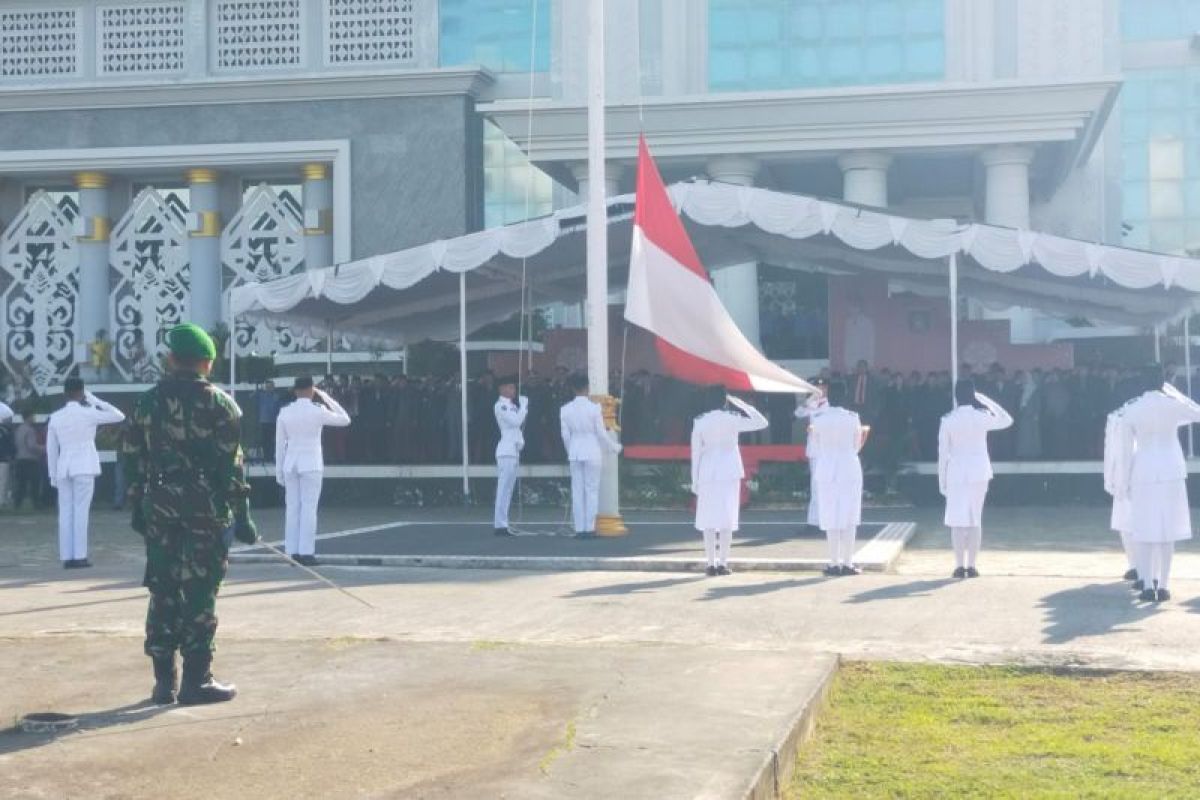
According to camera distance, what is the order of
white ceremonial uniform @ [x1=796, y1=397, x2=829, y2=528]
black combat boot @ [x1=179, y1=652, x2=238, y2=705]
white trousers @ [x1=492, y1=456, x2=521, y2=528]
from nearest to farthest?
black combat boot @ [x1=179, y1=652, x2=238, y2=705] < white ceremonial uniform @ [x1=796, y1=397, x2=829, y2=528] < white trousers @ [x1=492, y1=456, x2=521, y2=528]

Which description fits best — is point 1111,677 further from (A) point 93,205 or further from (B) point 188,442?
(A) point 93,205

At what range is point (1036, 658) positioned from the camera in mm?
8898

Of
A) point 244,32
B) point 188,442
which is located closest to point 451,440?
point 244,32

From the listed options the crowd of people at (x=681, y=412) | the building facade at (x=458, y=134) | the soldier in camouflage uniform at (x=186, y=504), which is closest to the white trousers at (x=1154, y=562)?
the soldier in camouflage uniform at (x=186, y=504)

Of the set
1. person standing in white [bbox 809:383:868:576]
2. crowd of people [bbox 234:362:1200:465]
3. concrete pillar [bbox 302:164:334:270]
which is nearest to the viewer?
person standing in white [bbox 809:383:868:576]

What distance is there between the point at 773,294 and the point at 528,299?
8438 millimetres

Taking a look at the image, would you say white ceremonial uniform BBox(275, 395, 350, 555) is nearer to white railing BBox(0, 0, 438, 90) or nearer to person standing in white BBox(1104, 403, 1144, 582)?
person standing in white BBox(1104, 403, 1144, 582)

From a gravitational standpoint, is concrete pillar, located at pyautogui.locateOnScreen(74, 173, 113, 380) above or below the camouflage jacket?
above

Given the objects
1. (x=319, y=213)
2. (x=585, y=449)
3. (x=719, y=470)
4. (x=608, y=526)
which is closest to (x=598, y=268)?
(x=585, y=449)

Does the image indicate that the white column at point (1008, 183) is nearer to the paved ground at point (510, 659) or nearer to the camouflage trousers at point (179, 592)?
the paved ground at point (510, 659)

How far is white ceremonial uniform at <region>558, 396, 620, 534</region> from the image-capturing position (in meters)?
17.0

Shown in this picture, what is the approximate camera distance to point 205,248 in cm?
3488

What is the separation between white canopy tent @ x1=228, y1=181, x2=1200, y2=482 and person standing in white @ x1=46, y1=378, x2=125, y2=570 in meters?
6.43

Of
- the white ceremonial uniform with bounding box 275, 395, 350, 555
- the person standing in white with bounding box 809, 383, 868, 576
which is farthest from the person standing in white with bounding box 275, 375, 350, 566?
the person standing in white with bounding box 809, 383, 868, 576
